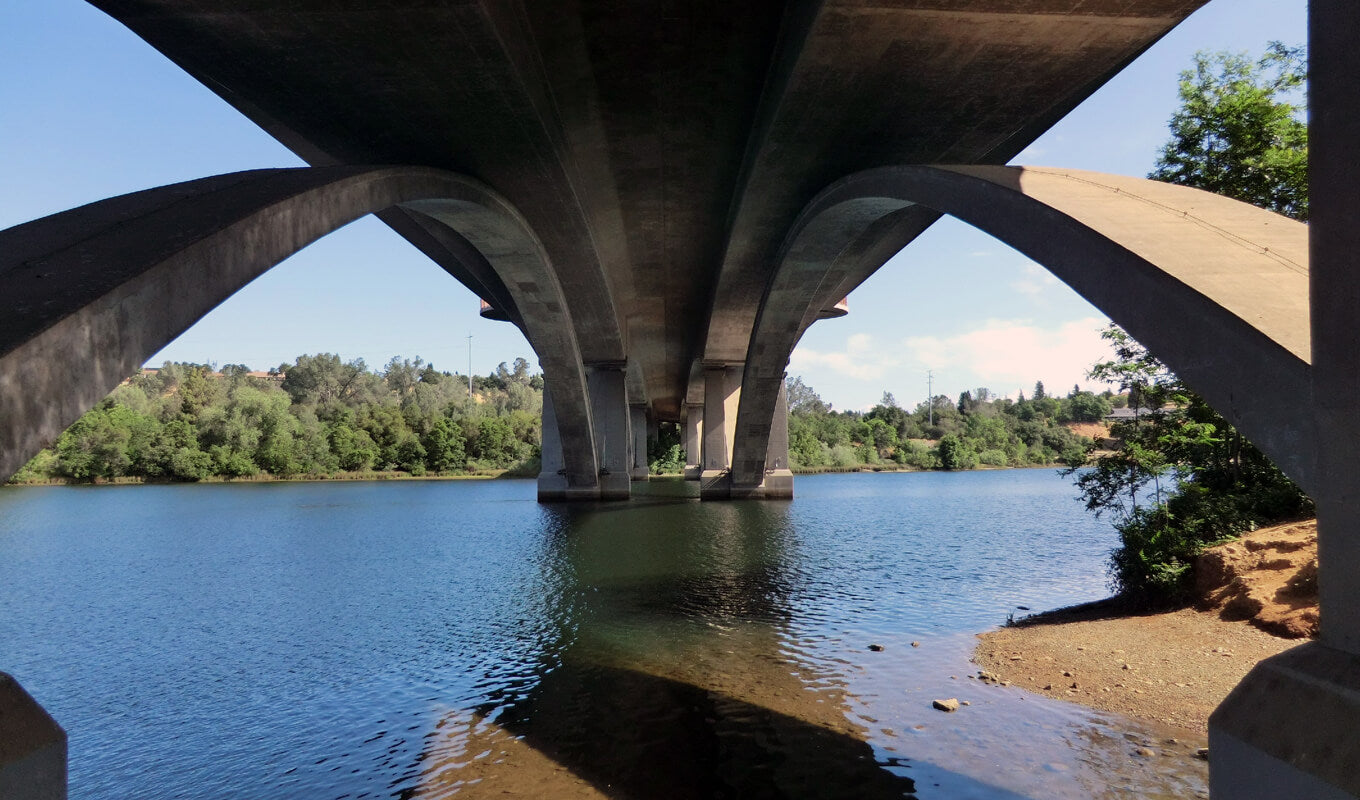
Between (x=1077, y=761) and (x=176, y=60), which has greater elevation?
(x=176, y=60)

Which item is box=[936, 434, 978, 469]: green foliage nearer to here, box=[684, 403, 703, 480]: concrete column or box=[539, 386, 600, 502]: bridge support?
box=[684, 403, 703, 480]: concrete column

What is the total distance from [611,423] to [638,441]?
84.6ft

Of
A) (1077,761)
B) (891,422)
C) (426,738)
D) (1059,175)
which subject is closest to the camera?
(1077,761)

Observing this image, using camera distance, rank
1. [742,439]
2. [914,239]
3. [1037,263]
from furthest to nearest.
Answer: [742,439] < [914,239] < [1037,263]

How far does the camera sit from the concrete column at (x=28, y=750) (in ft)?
12.5

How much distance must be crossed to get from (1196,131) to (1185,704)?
1099cm

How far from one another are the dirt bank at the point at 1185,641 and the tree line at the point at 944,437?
57.5 m

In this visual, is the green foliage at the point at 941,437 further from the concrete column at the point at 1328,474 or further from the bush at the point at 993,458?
the concrete column at the point at 1328,474

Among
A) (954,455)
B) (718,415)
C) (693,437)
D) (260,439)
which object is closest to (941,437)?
(954,455)

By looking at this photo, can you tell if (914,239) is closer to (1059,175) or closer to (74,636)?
(1059,175)

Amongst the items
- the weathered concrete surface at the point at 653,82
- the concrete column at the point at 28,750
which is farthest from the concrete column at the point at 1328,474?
the weathered concrete surface at the point at 653,82

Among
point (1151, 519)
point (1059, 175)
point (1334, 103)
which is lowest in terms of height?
point (1151, 519)

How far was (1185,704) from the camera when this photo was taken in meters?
7.41

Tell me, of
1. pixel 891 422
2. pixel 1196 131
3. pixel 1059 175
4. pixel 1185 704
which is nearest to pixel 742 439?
pixel 1196 131
